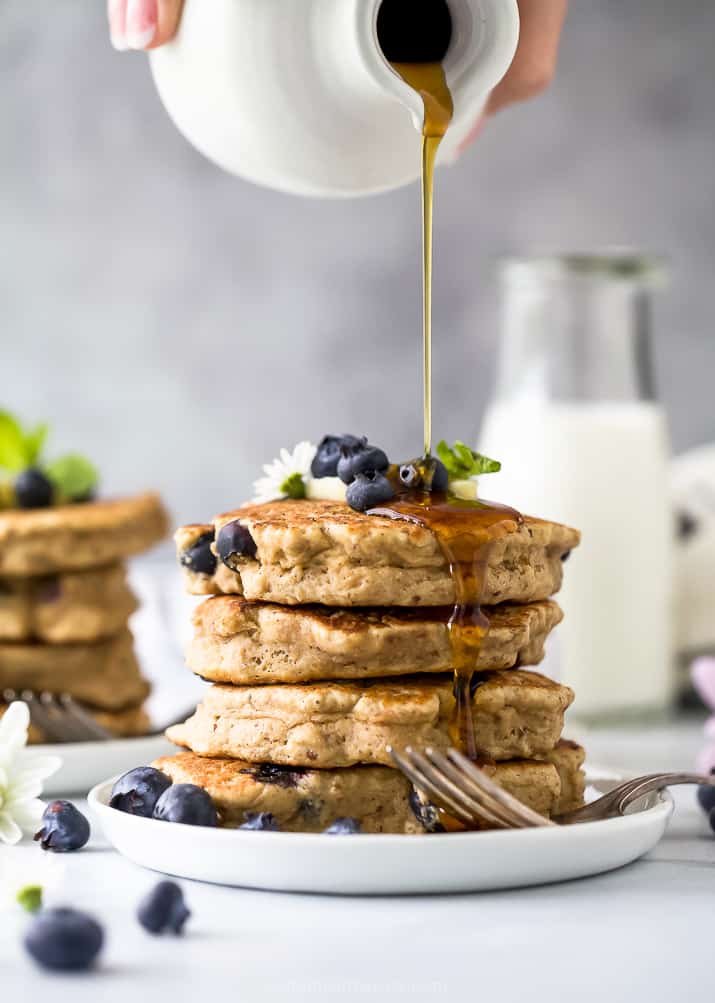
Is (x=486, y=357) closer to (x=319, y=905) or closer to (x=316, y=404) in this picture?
(x=316, y=404)

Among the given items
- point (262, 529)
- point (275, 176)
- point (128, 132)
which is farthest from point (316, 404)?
point (262, 529)

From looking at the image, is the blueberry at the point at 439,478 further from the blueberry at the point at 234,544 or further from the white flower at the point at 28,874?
the white flower at the point at 28,874

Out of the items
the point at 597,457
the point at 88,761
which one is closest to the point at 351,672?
the point at 88,761

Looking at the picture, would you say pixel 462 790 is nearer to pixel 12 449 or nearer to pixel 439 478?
pixel 439 478

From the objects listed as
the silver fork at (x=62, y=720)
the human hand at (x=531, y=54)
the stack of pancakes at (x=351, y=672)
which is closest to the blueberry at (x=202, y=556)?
the stack of pancakes at (x=351, y=672)

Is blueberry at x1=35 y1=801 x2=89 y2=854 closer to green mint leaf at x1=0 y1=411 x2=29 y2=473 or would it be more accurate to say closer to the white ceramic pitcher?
the white ceramic pitcher

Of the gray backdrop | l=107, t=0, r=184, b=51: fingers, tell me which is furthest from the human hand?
the gray backdrop

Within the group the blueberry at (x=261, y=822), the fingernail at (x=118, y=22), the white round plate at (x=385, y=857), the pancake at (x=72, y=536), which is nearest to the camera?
the white round plate at (x=385, y=857)
